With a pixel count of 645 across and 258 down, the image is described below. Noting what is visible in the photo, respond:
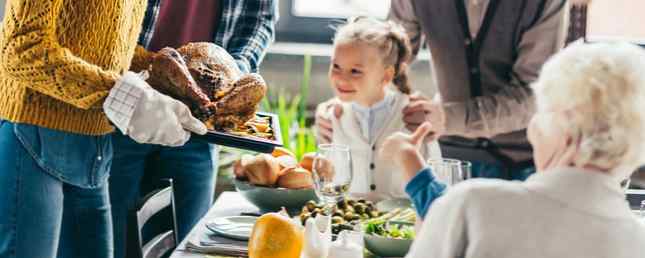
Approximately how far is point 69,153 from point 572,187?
3.38 ft

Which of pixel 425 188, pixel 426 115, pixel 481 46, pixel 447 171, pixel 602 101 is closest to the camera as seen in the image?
pixel 602 101

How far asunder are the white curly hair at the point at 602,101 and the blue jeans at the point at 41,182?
101cm

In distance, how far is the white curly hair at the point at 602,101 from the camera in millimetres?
1091

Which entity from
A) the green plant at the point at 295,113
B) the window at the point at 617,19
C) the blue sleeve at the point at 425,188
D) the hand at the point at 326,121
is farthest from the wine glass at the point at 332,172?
the green plant at the point at 295,113

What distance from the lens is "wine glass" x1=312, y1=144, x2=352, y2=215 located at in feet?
5.62

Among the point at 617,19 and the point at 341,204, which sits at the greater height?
the point at 617,19

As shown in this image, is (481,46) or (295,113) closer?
(481,46)

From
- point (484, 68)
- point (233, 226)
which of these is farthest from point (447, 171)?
point (484, 68)

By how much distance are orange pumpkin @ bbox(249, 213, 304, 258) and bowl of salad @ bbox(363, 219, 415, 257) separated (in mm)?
143

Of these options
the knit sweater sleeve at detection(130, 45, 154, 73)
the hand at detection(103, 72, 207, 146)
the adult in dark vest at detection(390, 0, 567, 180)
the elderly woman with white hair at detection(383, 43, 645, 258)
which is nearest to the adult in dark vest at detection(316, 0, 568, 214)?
the adult in dark vest at detection(390, 0, 567, 180)

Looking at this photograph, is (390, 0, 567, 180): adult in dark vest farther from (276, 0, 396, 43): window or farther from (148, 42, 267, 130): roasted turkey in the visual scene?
(276, 0, 396, 43): window

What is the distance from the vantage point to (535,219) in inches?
43.5

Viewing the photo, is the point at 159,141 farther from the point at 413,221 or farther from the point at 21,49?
the point at 413,221

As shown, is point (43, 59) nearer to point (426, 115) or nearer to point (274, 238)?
point (274, 238)
